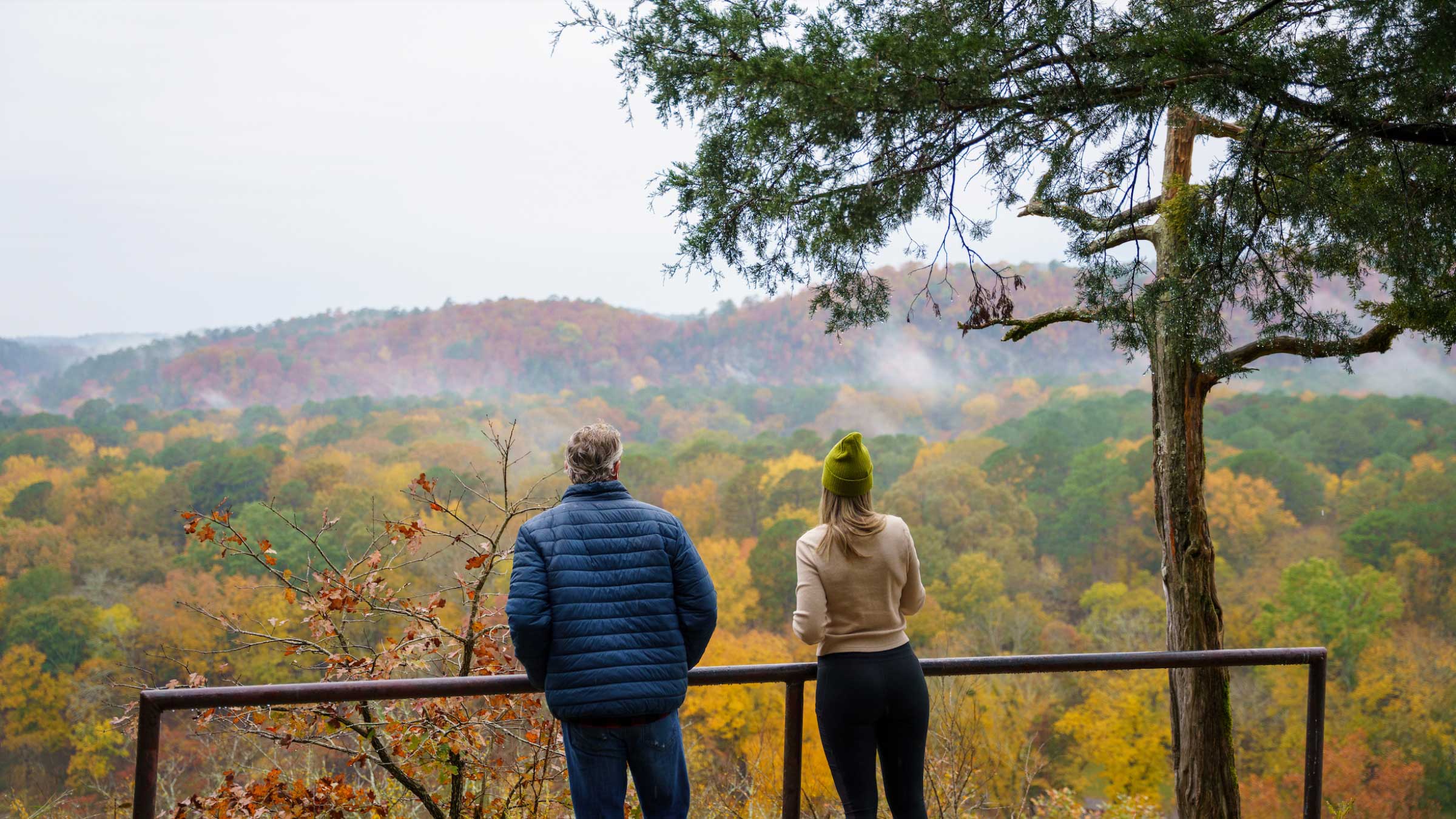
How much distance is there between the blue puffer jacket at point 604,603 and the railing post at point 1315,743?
5.85 feet

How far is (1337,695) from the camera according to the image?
27094 millimetres

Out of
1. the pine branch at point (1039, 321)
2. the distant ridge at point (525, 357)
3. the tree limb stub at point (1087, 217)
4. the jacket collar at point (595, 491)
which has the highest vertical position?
the distant ridge at point (525, 357)

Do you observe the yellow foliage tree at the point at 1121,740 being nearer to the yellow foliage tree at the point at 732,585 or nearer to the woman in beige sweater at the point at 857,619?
the yellow foliage tree at the point at 732,585

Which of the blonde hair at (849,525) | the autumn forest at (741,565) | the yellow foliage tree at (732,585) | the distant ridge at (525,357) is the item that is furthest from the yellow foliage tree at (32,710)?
the distant ridge at (525,357)

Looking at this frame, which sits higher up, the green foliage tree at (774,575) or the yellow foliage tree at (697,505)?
the yellow foliage tree at (697,505)

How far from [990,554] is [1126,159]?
35807mm

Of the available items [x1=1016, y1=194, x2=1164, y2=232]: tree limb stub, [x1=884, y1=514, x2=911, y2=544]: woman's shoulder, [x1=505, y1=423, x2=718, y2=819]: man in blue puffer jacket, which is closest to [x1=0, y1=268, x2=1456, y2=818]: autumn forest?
[x1=505, y1=423, x2=718, y2=819]: man in blue puffer jacket

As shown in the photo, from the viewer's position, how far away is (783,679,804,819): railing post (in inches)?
90.0

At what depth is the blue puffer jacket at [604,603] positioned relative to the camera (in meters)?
1.92

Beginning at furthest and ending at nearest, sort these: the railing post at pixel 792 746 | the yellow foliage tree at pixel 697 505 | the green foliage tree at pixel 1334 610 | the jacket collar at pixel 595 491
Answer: the yellow foliage tree at pixel 697 505, the green foliage tree at pixel 1334 610, the railing post at pixel 792 746, the jacket collar at pixel 595 491

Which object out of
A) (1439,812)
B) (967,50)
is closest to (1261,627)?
(1439,812)

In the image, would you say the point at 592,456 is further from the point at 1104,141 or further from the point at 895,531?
the point at 1104,141

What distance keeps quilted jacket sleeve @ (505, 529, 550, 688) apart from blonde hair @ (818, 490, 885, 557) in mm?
588

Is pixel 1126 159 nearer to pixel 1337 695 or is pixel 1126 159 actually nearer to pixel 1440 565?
pixel 1337 695
